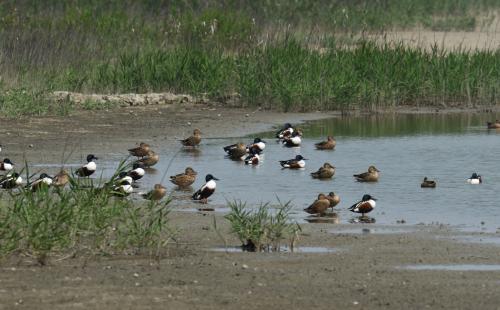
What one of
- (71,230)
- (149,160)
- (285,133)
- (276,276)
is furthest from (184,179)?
(276,276)

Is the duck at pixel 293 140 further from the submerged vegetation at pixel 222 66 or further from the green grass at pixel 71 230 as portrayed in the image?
the green grass at pixel 71 230

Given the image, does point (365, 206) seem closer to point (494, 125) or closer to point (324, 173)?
point (324, 173)

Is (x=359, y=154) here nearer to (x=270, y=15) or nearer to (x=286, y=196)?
(x=286, y=196)

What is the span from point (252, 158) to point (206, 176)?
355 cm

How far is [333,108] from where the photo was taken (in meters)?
28.0

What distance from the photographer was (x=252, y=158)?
64.7ft

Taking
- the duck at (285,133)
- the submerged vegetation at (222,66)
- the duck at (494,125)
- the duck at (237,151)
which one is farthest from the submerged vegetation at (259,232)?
the duck at (494,125)

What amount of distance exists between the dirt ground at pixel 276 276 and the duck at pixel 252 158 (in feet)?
18.5

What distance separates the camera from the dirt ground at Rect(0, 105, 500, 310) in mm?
8977

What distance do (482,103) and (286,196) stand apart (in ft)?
44.2

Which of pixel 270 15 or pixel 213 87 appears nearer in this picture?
pixel 213 87

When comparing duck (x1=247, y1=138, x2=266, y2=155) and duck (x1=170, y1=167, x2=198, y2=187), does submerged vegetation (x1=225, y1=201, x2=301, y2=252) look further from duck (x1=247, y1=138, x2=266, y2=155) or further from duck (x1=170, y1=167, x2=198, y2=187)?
duck (x1=247, y1=138, x2=266, y2=155)

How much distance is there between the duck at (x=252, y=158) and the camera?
1967 cm

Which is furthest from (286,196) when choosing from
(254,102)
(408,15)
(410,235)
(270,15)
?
(408,15)
